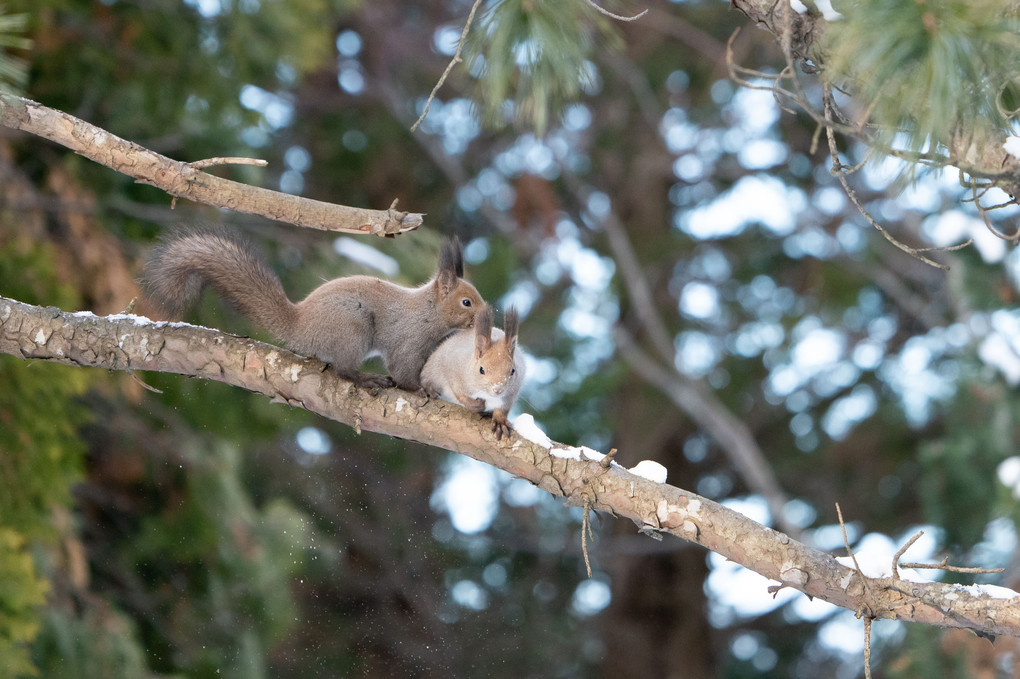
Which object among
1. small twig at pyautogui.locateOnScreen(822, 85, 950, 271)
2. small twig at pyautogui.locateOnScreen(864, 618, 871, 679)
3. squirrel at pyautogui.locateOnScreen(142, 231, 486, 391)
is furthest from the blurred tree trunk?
small twig at pyautogui.locateOnScreen(822, 85, 950, 271)

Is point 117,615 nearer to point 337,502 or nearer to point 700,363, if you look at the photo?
point 337,502

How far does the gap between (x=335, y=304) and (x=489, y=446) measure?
59cm

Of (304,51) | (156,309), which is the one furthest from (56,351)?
(304,51)

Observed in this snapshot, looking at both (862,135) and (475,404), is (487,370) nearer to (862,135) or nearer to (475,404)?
(475,404)

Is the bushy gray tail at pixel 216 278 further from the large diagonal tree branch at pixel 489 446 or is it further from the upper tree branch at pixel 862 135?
the upper tree branch at pixel 862 135

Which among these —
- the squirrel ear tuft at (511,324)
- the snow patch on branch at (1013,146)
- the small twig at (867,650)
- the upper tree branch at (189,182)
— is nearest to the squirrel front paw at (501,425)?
the squirrel ear tuft at (511,324)

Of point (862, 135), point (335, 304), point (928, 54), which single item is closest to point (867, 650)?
point (862, 135)

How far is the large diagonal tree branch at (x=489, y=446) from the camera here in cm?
162

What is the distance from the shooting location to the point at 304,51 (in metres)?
4.16

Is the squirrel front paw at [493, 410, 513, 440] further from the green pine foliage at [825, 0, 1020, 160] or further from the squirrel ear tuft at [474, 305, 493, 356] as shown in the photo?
the green pine foliage at [825, 0, 1020, 160]

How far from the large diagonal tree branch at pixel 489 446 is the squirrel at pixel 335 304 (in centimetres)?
11

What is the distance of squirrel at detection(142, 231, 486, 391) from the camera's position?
7.09 feet

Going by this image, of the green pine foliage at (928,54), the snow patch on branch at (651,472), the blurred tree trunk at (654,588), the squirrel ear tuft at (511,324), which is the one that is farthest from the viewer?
the blurred tree trunk at (654,588)

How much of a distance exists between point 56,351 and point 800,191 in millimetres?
5581
